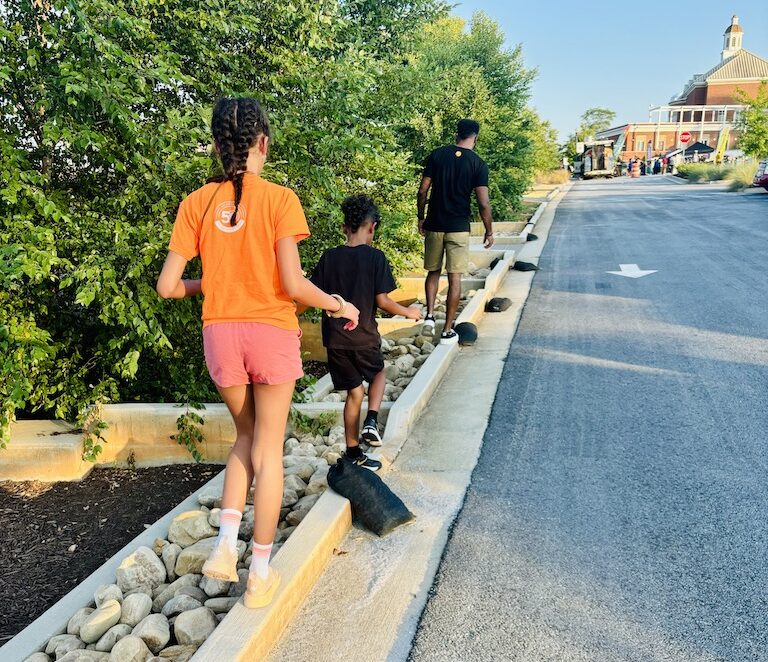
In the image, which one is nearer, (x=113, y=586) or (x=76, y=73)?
(x=113, y=586)

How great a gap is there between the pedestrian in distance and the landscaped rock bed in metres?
0.35

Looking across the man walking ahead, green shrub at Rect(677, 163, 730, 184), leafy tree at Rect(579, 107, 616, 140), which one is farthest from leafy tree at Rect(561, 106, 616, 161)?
the man walking ahead

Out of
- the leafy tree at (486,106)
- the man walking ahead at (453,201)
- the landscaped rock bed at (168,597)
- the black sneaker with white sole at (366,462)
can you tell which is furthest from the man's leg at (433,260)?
the leafy tree at (486,106)

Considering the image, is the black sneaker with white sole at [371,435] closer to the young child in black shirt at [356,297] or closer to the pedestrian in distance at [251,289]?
the young child in black shirt at [356,297]

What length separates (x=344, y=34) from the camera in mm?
8211

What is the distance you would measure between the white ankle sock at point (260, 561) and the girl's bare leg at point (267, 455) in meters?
0.02

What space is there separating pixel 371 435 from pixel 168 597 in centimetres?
165

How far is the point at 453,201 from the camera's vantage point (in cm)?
675

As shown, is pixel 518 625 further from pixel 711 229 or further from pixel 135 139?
pixel 711 229

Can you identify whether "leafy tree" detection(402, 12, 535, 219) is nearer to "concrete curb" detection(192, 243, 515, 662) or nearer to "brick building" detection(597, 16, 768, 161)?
"concrete curb" detection(192, 243, 515, 662)

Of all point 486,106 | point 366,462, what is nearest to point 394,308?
point 366,462

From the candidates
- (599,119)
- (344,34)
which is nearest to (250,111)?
(344,34)

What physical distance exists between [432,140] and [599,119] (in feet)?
310

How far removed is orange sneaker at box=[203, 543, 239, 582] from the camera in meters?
2.66
